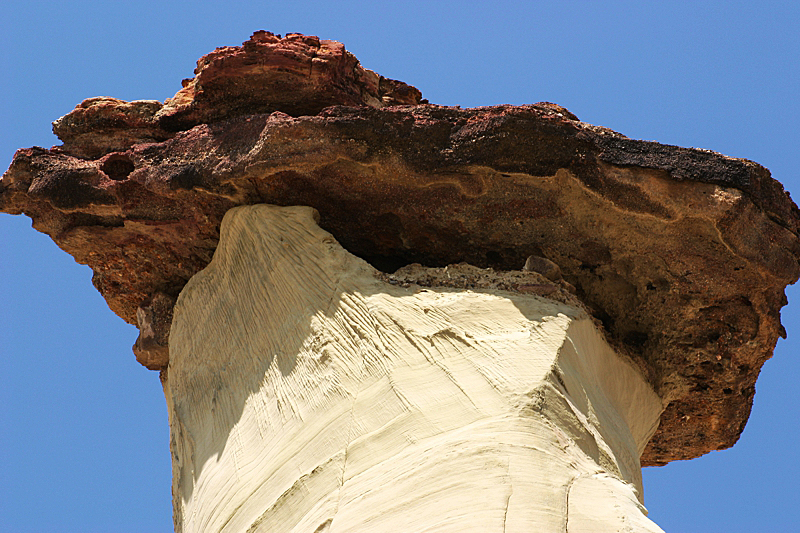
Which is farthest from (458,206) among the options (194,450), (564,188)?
(194,450)

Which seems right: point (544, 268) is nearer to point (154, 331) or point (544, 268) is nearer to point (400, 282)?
point (400, 282)

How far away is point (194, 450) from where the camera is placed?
626 cm

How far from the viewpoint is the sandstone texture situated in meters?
5.91

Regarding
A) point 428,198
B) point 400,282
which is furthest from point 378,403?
point 428,198

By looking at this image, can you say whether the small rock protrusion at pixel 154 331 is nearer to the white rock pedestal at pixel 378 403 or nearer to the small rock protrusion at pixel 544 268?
the white rock pedestal at pixel 378 403

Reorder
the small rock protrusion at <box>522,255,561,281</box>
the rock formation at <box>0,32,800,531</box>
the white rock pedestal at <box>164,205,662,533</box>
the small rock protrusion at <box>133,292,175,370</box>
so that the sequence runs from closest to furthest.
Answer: the white rock pedestal at <box>164,205,662,533</box>
the rock formation at <box>0,32,800,531</box>
the small rock protrusion at <box>522,255,561,281</box>
the small rock protrusion at <box>133,292,175,370</box>

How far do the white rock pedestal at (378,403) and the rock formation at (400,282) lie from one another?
0.01 metres

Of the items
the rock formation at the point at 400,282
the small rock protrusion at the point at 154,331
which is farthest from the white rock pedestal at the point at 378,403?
the small rock protrusion at the point at 154,331

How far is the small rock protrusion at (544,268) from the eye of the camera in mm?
6180

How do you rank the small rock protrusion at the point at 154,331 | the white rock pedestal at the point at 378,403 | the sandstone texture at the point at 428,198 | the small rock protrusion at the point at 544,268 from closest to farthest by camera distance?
the white rock pedestal at the point at 378,403
the sandstone texture at the point at 428,198
the small rock protrusion at the point at 544,268
the small rock protrusion at the point at 154,331

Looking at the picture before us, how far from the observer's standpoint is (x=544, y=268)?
20.3 feet

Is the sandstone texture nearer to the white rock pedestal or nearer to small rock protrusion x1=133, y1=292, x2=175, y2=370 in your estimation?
small rock protrusion x1=133, y1=292, x2=175, y2=370

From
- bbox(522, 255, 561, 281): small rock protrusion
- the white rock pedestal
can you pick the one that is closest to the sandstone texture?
bbox(522, 255, 561, 281): small rock protrusion

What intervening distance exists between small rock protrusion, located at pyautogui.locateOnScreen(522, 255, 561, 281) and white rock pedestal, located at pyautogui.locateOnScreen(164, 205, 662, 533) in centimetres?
30
